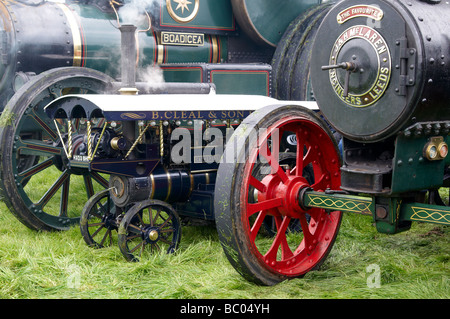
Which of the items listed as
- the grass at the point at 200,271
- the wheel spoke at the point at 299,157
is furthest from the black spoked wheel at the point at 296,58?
the wheel spoke at the point at 299,157

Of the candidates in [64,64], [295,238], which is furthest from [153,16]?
[295,238]

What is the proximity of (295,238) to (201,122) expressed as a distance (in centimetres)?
122

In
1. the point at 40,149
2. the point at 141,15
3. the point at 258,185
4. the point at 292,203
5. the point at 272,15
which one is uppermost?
the point at 272,15

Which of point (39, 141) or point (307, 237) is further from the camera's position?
point (39, 141)

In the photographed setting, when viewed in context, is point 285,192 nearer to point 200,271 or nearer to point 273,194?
point 273,194

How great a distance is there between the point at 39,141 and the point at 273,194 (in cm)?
255

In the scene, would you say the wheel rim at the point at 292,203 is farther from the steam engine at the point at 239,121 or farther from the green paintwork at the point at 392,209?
the green paintwork at the point at 392,209

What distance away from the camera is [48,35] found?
5.50 metres

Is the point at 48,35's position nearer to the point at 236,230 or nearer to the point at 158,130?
the point at 158,130

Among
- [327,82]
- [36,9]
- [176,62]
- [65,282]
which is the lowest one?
[65,282]

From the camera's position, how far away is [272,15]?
6.64 meters

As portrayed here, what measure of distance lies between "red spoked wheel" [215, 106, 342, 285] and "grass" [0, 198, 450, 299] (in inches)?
5.5

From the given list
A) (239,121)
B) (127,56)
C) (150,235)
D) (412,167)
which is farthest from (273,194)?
(127,56)

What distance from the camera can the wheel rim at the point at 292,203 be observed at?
133 inches
